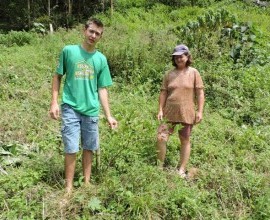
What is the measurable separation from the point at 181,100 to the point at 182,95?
2.2 inches

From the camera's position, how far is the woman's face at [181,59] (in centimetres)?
430

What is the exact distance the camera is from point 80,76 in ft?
12.0

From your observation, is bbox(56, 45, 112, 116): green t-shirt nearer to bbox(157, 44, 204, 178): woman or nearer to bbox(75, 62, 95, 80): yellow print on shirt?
bbox(75, 62, 95, 80): yellow print on shirt

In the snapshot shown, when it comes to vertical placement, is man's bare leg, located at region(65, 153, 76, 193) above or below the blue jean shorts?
below

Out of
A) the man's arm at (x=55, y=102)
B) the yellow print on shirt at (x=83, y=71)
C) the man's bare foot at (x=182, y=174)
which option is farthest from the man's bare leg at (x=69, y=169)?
the man's bare foot at (x=182, y=174)

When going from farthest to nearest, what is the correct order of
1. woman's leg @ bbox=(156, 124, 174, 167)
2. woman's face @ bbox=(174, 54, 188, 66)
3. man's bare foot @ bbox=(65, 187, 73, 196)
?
woman's leg @ bbox=(156, 124, 174, 167)
woman's face @ bbox=(174, 54, 188, 66)
man's bare foot @ bbox=(65, 187, 73, 196)

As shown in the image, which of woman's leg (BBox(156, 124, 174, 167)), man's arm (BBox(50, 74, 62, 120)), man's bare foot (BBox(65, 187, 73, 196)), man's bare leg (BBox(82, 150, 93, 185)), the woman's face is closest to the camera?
man's arm (BBox(50, 74, 62, 120))

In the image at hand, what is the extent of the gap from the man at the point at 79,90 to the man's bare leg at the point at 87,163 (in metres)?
0.15

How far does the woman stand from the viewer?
435 centimetres

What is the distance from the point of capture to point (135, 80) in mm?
7543

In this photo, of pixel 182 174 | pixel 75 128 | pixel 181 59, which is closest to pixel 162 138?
pixel 182 174

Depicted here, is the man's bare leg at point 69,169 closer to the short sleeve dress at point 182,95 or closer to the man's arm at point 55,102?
the man's arm at point 55,102

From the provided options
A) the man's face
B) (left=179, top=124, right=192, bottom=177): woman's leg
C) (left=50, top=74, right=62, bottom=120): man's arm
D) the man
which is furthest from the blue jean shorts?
(left=179, top=124, right=192, bottom=177): woman's leg

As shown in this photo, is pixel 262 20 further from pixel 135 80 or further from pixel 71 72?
pixel 71 72
